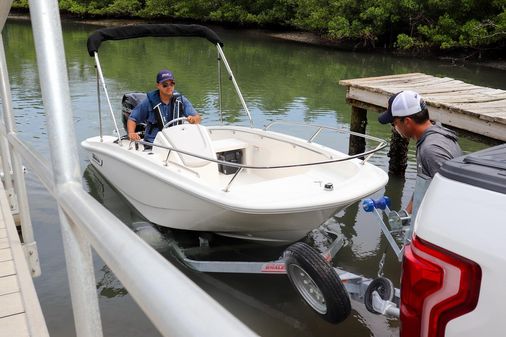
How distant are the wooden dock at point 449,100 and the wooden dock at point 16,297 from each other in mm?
4547

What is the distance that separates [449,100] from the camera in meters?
5.91

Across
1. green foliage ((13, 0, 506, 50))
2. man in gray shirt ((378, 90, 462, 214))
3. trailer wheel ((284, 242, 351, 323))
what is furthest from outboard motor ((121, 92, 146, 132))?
green foliage ((13, 0, 506, 50))

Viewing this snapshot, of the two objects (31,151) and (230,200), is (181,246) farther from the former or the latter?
(31,151)

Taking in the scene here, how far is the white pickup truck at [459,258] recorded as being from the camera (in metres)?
1.26

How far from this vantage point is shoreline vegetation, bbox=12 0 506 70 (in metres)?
20.8

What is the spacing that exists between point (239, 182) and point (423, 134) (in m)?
2.77

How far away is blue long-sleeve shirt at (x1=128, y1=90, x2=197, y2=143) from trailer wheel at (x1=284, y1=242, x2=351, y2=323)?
2774 mm

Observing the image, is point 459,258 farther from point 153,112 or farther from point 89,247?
point 153,112

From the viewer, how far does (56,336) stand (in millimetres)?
3668

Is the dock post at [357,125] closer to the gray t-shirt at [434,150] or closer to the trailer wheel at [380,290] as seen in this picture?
the gray t-shirt at [434,150]

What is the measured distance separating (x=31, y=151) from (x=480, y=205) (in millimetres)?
1405

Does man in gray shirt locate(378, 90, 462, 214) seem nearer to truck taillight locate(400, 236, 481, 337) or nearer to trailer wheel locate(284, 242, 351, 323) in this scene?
trailer wheel locate(284, 242, 351, 323)

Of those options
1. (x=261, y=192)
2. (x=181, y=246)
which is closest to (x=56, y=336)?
(x=181, y=246)

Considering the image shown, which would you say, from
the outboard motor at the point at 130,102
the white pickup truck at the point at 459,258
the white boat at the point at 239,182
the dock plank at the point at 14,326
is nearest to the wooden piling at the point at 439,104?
the white boat at the point at 239,182
